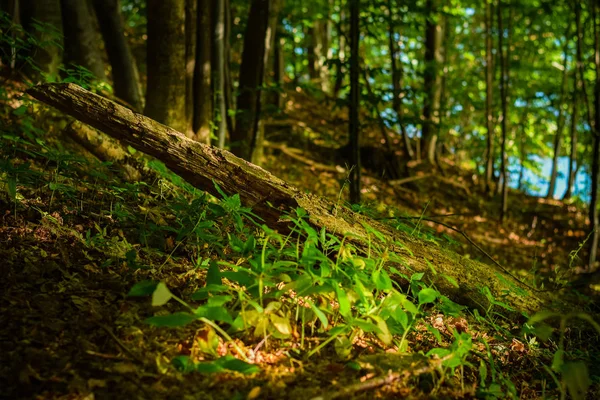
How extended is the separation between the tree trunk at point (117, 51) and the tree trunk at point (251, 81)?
1364 millimetres

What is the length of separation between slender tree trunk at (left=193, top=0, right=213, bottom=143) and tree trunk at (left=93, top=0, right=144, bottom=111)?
0.82 meters

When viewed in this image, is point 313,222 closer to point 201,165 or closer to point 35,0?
point 201,165

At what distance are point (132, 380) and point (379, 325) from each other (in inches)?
39.7

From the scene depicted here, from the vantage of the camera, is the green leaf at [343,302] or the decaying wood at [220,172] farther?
the decaying wood at [220,172]

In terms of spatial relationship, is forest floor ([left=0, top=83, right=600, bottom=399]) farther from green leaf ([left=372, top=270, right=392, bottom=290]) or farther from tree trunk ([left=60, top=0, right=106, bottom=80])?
tree trunk ([left=60, top=0, right=106, bottom=80])

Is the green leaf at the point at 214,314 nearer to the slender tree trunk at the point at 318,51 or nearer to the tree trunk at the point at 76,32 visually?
the tree trunk at the point at 76,32

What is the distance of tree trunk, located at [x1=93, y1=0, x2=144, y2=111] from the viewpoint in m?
5.21

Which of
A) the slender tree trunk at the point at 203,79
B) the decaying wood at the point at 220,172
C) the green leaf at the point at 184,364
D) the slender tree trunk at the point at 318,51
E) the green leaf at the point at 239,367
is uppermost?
the slender tree trunk at the point at 318,51

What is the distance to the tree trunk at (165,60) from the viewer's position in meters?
4.56

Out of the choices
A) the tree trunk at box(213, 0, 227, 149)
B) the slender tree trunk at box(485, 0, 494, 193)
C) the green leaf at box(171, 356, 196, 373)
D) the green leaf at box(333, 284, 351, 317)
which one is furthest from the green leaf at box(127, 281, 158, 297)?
the slender tree trunk at box(485, 0, 494, 193)

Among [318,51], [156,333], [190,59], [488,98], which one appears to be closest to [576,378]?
[156,333]

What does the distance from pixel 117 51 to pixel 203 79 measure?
4.08 feet

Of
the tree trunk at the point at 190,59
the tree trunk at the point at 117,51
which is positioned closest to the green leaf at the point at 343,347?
the tree trunk at the point at 190,59

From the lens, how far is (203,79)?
5.02 metres
